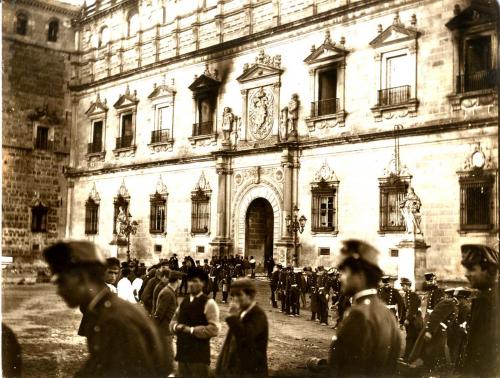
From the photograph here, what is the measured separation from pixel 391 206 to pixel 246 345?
11252 millimetres

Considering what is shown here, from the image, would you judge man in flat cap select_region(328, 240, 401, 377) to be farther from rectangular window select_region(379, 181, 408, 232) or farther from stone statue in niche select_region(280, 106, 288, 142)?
stone statue in niche select_region(280, 106, 288, 142)

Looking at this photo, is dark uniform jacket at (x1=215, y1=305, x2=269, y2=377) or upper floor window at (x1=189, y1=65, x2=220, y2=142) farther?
upper floor window at (x1=189, y1=65, x2=220, y2=142)

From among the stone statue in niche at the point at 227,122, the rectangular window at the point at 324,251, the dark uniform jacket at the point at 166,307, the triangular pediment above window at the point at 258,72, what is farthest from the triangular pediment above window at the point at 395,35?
the dark uniform jacket at the point at 166,307

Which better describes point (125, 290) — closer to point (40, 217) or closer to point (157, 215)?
point (40, 217)

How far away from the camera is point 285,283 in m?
12.6

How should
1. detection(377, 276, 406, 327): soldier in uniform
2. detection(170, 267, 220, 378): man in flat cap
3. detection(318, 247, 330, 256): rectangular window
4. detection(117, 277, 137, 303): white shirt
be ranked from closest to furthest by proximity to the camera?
detection(170, 267, 220, 378): man in flat cap
detection(117, 277, 137, 303): white shirt
detection(377, 276, 406, 327): soldier in uniform
detection(318, 247, 330, 256): rectangular window

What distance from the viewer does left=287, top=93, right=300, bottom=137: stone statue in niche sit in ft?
60.1

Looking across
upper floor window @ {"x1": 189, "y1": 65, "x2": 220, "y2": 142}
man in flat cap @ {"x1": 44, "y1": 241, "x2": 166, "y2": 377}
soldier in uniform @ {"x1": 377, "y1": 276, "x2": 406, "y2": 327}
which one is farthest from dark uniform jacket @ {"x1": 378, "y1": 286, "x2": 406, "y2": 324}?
upper floor window @ {"x1": 189, "y1": 65, "x2": 220, "y2": 142}

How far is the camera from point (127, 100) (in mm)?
22656

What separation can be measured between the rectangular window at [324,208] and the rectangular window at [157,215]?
247 inches

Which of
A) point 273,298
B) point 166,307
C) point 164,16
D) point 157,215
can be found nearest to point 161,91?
point 164,16

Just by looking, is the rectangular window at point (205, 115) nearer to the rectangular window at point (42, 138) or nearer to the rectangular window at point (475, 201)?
the rectangular window at point (42, 138)

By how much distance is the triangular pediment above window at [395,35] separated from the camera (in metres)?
15.4

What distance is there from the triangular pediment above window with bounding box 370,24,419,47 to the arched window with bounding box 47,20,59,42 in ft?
35.4
